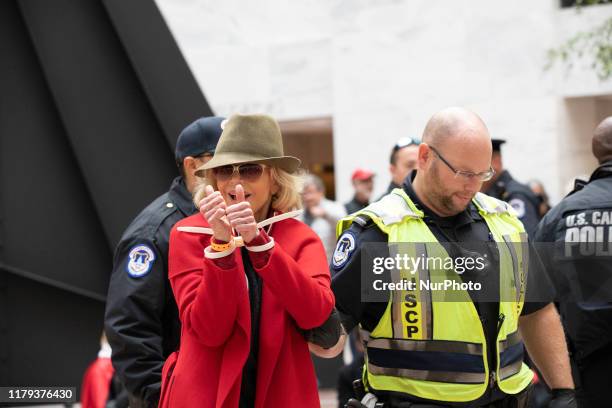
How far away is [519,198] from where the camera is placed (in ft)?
26.6

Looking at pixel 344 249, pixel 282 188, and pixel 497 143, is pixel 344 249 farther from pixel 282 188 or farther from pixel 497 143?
pixel 497 143

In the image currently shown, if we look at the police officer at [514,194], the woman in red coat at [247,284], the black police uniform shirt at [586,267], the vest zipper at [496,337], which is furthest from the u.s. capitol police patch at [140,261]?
the police officer at [514,194]

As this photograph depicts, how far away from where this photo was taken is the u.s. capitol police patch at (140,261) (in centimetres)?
467

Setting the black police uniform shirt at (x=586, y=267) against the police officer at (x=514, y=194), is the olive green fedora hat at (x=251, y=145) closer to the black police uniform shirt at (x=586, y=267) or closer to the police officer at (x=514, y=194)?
the black police uniform shirt at (x=586, y=267)

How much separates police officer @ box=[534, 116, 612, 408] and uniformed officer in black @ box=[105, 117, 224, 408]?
76.4 inches

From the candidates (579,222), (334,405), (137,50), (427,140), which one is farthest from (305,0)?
(427,140)

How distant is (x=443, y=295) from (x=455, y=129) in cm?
64

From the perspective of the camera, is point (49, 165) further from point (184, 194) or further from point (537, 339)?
point (537, 339)

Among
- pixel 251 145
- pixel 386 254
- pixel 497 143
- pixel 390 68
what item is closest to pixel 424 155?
pixel 386 254

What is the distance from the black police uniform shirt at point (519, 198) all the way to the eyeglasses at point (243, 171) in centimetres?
430

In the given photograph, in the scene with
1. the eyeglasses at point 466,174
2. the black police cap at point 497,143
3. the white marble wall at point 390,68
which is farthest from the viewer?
the white marble wall at point 390,68

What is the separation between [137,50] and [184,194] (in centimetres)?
249

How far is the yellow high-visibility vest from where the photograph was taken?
388 centimetres

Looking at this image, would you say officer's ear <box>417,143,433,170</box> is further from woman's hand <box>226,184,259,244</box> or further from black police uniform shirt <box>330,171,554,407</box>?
woman's hand <box>226,184,259,244</box>
